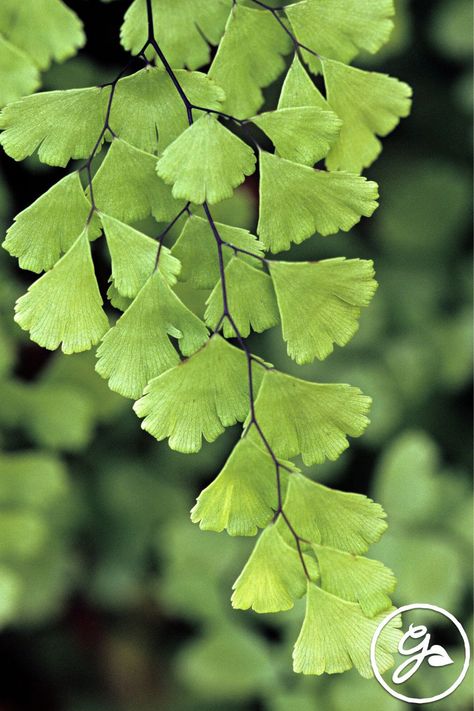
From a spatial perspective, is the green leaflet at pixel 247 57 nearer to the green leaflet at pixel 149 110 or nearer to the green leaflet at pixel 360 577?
the green leaflet at pixel 149 110

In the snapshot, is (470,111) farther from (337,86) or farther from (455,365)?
(337,86)

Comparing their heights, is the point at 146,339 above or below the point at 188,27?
below

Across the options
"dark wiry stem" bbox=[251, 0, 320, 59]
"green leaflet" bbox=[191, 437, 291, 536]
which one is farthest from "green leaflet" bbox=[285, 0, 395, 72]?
"green leaflet" bbox=[191, 437, 291, 536]

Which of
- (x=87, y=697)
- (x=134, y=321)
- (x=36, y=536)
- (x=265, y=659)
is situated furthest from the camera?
(x=87, y=697)

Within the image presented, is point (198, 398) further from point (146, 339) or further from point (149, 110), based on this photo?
point (149, 110)

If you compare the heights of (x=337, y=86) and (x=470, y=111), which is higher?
(x=337, y=86)

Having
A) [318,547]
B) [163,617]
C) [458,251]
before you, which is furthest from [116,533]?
[318,547]

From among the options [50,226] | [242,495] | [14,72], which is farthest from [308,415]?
[14,72]

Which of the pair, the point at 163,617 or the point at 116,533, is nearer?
the point at 116,533

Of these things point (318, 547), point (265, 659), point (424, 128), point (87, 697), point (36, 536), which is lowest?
point (87, 697)
